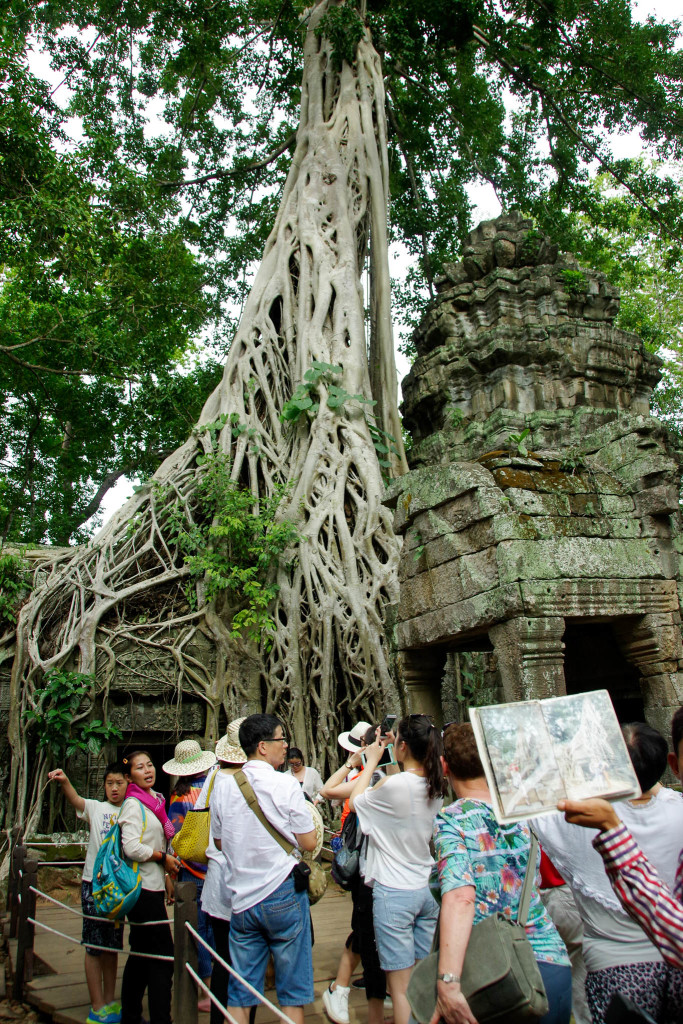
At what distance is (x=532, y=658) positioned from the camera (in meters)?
3.42

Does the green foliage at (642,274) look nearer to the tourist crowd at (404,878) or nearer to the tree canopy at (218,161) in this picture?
the tree canopy at (218,161)

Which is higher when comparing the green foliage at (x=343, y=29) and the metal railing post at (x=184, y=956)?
the green foliage at (x=343, y=29)

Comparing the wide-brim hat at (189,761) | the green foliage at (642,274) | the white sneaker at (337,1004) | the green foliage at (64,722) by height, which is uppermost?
the green foliage at (642,274)

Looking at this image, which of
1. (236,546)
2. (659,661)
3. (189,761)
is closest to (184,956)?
(189,761)

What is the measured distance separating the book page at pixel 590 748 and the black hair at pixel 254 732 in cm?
119

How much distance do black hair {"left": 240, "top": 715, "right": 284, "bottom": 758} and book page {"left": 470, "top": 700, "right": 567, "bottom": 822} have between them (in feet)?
3.66

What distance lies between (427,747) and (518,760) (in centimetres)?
93

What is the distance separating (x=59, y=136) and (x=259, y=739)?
7579 millimetres

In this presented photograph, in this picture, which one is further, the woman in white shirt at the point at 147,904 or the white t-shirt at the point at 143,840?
the white t-shirt at the point at 143,840

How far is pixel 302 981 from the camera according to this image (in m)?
2.38

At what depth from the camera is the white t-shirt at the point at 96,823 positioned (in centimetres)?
311

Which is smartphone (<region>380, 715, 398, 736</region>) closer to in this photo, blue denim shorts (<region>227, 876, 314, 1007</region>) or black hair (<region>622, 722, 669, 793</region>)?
blue denim shorts (<region>227, 876, 314, 1007</region>)

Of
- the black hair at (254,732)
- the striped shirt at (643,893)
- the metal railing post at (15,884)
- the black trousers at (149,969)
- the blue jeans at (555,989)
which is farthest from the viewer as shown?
the metal railing post at (15,884)

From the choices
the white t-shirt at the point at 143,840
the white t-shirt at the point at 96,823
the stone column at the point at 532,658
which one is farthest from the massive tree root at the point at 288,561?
the white t-shirt at the point at 143,840
